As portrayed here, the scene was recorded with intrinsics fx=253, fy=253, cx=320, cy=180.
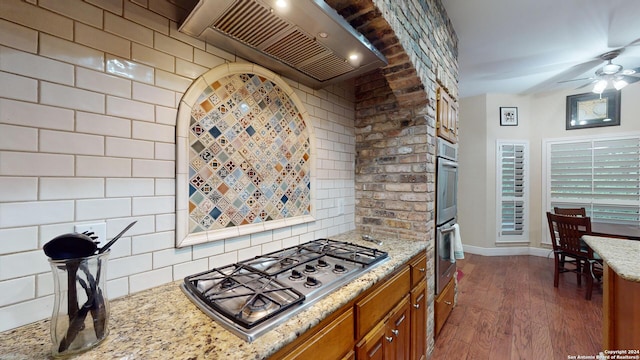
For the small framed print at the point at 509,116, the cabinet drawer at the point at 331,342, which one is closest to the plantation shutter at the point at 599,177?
the small framed print at the point at 509,116

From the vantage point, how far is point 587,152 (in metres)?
3.95

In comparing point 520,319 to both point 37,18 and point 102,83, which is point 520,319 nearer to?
point 102,83

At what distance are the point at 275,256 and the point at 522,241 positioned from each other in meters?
4.89

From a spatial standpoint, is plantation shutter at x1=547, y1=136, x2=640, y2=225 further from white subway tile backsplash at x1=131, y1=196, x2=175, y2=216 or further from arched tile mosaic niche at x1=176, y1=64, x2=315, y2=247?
white subway tile backsplash at x1=131, y1=196, x2=175, y2=216

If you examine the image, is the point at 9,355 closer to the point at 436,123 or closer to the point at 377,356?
the point at 377,356

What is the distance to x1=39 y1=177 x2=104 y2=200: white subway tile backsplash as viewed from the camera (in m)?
0.81

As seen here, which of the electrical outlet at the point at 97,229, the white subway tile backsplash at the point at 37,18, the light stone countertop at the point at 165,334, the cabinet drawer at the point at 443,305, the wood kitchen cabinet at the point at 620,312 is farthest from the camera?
the cabinet drawer at the point at 443,305

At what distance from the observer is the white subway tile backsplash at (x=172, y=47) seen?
1054 mm

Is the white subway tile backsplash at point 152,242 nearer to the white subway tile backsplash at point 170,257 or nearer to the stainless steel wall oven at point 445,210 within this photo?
the white subway tile backsplash at point 170,257

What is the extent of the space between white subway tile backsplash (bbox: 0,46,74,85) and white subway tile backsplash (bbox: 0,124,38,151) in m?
0.17

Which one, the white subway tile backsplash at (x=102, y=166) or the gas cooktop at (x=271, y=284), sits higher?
the white subway tile backsplash at (x=102, y=166)

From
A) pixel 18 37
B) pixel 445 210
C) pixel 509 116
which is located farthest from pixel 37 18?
pixel 509 116

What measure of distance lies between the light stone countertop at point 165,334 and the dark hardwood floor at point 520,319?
1823 millimetres

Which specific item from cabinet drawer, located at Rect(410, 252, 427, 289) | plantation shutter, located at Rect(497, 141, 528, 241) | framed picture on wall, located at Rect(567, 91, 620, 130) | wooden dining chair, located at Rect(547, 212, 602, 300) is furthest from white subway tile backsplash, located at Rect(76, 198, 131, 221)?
framed picture on wall, located at Rect(567, 91, 620, 130)
